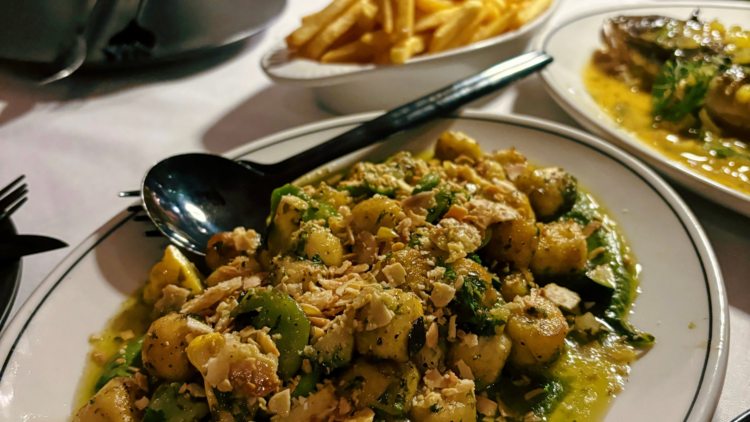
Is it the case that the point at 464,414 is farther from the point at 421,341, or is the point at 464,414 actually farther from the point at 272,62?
the point at 272,62

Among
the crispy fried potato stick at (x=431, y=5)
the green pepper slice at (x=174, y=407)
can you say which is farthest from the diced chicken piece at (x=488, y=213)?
the crispy fried potato stick at (x=431, y=5)

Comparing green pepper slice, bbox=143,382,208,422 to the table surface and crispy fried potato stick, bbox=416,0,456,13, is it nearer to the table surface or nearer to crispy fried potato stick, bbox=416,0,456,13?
the table surface

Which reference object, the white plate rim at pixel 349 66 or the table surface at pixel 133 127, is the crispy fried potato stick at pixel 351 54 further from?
the table surface at pixel 133 127

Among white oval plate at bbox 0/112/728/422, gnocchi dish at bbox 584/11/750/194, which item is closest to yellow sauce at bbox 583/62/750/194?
gnocchi dish at bbox 584/11/750/194

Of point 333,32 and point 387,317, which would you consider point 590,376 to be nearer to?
point 387,317

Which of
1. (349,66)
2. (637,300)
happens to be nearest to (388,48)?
(349,66)
